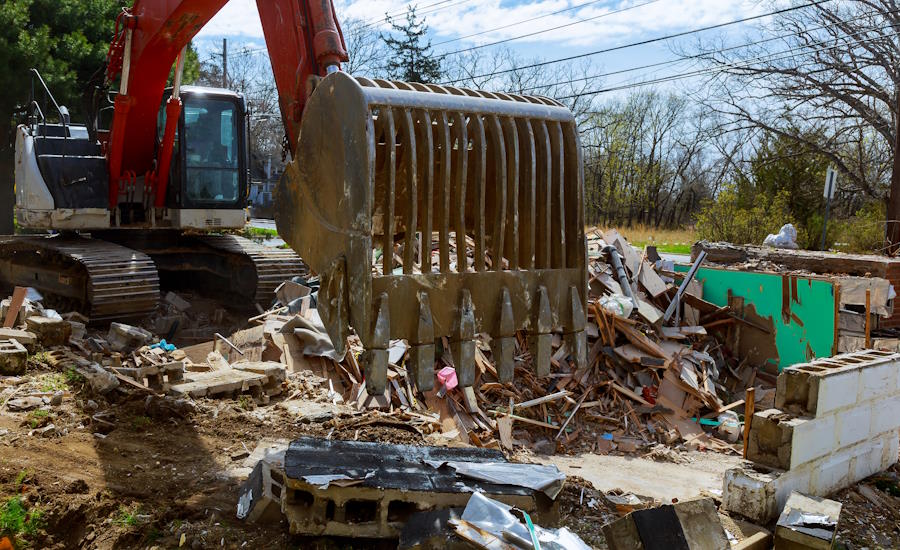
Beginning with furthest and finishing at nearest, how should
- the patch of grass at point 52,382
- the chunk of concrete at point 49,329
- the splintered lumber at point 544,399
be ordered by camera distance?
the splintered lumber at point 544,399 < the chunk of concrete at point 49,329 < the patch of grass at point 52,382

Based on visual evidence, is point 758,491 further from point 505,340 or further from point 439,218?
point 439,218

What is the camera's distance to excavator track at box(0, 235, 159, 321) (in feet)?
28.6

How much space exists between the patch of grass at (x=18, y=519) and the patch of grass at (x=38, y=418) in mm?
1322

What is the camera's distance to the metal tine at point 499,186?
385cm

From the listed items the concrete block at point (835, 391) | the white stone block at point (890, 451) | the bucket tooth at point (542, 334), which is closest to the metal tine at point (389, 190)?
the bucket tooth at point (542, 334)

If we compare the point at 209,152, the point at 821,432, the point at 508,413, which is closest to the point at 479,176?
the point at 821,432

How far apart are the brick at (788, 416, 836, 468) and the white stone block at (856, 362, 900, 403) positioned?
18.0 inches

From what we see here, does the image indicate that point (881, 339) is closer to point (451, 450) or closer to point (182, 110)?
point (451, 450)

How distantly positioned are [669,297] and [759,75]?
13705 millimetres

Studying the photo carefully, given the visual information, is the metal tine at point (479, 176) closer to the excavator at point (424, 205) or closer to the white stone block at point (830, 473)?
the excavator at point (424, 205)

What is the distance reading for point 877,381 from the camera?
573 centimetres

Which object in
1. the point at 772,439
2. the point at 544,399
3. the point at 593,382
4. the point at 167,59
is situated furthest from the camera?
the point at 593,382

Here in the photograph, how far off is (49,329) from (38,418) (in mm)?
2219

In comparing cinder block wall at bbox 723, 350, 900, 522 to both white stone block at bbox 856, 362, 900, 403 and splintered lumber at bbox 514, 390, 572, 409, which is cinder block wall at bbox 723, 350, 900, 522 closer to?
white stone block at bbox 856, 362, 900, 403
